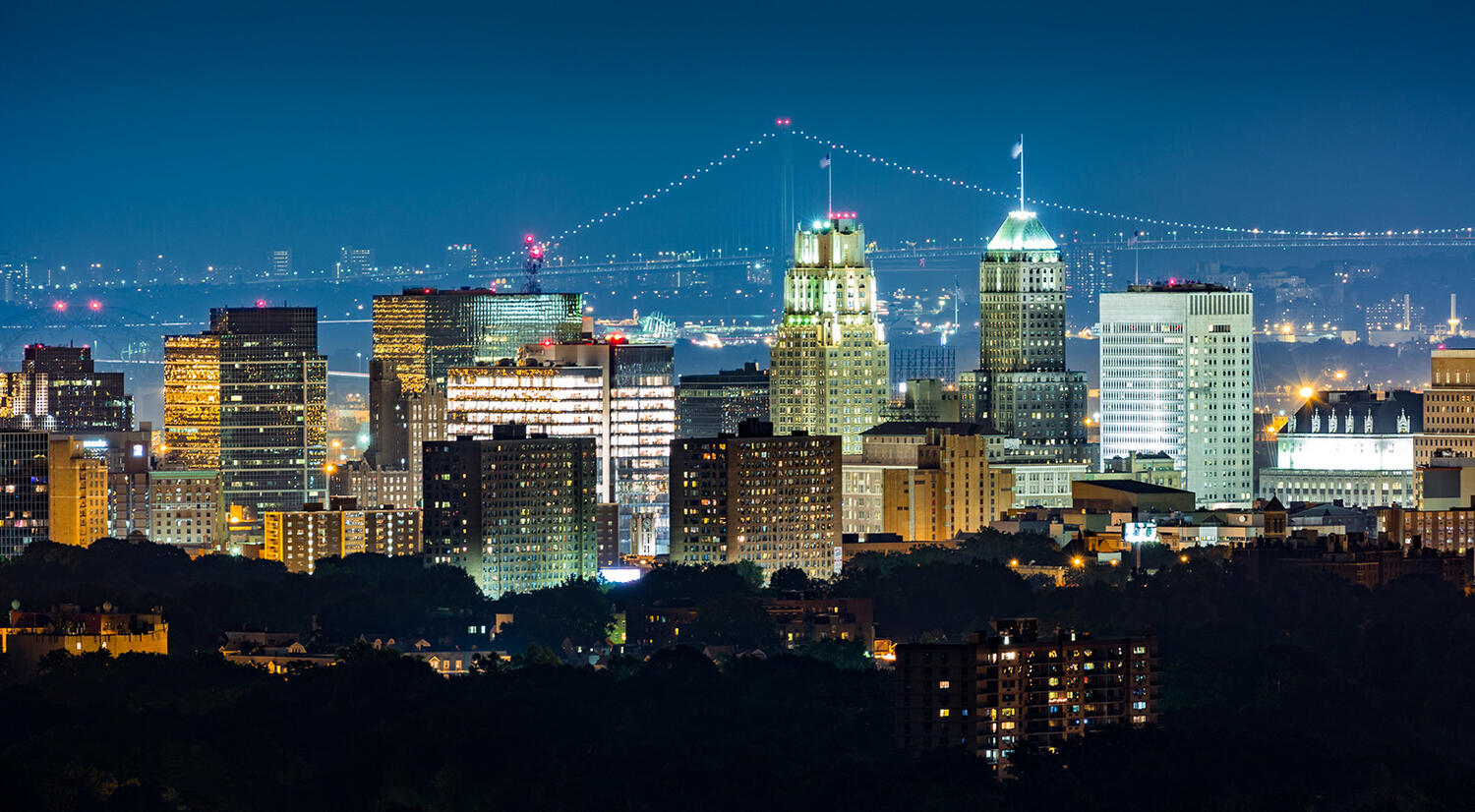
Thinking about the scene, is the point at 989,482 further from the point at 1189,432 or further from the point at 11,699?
the point at 11,699

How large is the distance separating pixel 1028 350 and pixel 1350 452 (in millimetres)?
13403

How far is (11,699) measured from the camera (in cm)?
13275

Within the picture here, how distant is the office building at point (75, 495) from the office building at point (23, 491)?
47 cm

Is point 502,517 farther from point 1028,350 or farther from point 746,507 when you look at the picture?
point 1028,350

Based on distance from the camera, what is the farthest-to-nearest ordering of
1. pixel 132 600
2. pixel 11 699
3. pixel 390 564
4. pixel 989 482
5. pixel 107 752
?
pixel 989 482, pixel 390 564, pixel 132 600, pixel 11 699, pixel 107 752

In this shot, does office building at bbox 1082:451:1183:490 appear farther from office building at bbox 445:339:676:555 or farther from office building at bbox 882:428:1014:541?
office building at bbox 445:339:676:555

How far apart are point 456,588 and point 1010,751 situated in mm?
41299

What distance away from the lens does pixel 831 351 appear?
191 meters

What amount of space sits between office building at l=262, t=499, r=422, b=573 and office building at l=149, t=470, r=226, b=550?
11223mm

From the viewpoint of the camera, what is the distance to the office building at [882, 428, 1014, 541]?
589ft

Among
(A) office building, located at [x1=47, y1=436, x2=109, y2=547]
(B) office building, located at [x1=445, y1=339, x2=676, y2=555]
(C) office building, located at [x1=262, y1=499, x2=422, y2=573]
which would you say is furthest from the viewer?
(B) office building, located at [x1=445, y1=339, x2=676, y2=555]

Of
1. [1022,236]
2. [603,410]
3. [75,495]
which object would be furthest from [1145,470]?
[75,495]

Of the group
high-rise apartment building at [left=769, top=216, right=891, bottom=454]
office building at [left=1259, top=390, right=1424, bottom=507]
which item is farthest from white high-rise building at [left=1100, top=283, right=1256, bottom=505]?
high-rise apartment building at [left=769, top=216, right=891, bottom=454]

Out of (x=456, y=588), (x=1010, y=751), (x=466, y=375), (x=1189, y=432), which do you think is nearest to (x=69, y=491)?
(x=466, y=375)
